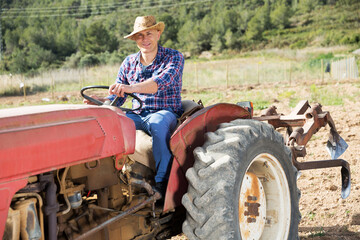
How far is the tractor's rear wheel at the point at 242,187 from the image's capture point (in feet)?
8.34

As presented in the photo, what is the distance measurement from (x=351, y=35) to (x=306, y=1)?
25521mm

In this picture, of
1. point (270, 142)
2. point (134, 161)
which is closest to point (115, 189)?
point (134, 161)

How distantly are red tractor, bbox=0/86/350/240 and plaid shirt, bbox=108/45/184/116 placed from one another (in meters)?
0.18

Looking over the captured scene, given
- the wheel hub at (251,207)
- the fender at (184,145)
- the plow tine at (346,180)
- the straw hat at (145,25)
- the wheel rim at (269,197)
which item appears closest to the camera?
the fender at (184,145)

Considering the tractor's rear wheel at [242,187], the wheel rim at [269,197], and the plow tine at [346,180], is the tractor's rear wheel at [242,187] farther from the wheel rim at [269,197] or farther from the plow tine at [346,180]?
the plow tine at [346,180]

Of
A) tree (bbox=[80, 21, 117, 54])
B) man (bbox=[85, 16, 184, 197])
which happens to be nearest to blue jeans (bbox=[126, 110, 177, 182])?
man (bbox=[85, 16, 184, 197])

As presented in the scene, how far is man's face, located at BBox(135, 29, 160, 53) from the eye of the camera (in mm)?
3631

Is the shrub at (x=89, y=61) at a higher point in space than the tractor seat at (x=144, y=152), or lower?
lower

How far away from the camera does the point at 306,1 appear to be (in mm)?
81000

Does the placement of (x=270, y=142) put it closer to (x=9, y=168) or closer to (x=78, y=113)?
(x=78, y=113)

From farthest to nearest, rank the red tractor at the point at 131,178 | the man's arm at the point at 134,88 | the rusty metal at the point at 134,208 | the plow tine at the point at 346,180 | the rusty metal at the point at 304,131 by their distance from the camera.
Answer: the plow tine at the point at 346,180 → the rusty metal at the point at 304,131 → the man's arm at the point at 134,88 → the rusty metal at the point at 134,208 → the red tractor at the point at 131,178

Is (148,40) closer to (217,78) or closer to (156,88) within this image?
(156,88)

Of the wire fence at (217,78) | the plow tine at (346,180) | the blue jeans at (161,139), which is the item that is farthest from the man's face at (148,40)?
the wire fence at (217,78)

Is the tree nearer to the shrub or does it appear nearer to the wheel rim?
the shrub
